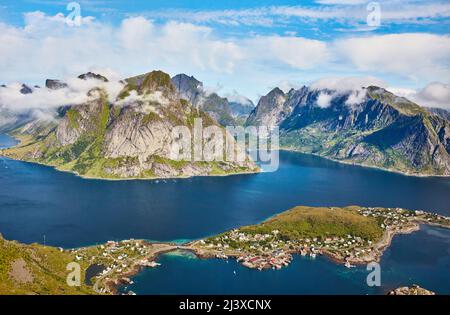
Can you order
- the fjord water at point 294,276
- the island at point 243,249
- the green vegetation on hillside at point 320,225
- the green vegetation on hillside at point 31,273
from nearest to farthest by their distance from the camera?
the green vegetation on hillside at point 31,273
the island at point 243,249
the fjord water at point 294,276
the green vegetation on hillside at point 320,225

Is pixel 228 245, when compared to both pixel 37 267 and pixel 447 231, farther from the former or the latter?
pixel 447 231

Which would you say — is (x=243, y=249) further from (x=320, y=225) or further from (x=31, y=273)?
(x=31, y=273)

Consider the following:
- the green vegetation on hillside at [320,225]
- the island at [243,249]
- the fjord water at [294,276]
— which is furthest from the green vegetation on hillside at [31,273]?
the green vegetation on hillside at [320,225]

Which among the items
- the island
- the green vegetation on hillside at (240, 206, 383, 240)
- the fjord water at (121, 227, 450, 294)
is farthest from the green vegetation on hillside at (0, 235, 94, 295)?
the green vegetation on hillside at (240, 206, 383, 240)

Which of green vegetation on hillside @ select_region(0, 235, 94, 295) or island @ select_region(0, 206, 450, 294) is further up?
green vegetation on hillside @ select_region(0, 235, 94, 295)

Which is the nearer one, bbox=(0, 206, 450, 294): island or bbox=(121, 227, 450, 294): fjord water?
bbox=(0, 206, 450, 294): island

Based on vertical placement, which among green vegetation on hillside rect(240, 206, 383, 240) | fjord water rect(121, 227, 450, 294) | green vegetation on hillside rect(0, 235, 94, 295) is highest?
green vegetation on hillside rect(0, 235, 94, 295)

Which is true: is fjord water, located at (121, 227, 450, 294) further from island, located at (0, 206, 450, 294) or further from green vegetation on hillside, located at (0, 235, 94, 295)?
green vegetation on hillside, located at (0, 235, 94, 295)

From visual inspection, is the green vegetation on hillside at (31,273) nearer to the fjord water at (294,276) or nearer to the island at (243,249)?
the island at (243,249)

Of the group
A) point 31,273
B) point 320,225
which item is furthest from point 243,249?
point 31,273
